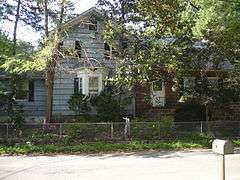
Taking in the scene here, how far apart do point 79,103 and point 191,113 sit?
7.24m

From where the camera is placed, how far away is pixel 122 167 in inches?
661

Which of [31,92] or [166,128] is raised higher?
[31,92]

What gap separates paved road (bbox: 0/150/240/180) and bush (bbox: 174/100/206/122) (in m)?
9.98

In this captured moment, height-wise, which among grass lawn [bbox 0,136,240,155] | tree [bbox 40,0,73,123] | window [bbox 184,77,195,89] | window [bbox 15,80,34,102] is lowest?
grass lawn [bbox 0,136,240,155]

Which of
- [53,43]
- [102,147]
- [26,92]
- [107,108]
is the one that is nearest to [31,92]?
[26,92]

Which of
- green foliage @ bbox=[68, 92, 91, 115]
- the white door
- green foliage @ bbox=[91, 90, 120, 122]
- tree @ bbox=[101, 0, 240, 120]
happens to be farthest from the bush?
green foliage @ bbox=[68, 92, 91, 115]

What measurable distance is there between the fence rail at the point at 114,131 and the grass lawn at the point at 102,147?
2.73 feet

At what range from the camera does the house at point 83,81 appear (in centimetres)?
3150

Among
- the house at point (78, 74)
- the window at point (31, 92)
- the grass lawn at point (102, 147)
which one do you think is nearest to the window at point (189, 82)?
the house at point (78, 74)

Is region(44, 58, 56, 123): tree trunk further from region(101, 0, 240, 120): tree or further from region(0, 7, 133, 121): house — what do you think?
region(101, 0, 240, 120): tree

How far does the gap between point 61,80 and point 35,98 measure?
2.53m

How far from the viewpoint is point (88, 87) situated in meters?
31.6

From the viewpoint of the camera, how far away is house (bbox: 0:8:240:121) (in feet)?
103

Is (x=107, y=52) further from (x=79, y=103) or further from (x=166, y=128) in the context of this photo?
(x=166, y=128)
